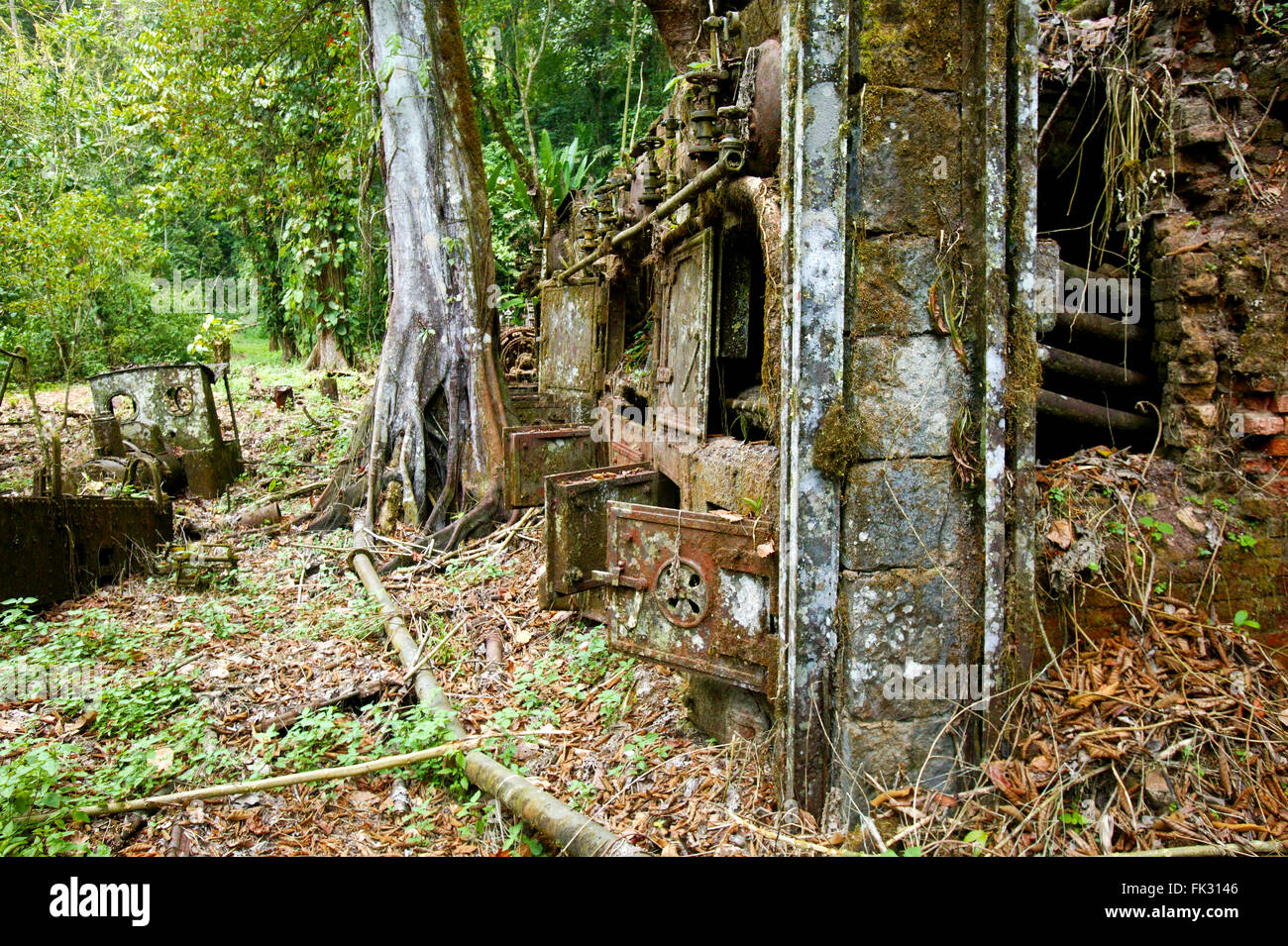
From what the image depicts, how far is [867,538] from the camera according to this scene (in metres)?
3.02

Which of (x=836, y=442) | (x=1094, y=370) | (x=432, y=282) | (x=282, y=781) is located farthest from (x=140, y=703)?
(x=1094, y=370)

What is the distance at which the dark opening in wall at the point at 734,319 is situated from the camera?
4625 millimetres

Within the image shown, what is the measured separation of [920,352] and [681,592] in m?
1.38

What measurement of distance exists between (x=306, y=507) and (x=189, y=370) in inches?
81.1

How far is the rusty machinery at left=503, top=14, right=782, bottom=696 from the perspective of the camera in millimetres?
3369

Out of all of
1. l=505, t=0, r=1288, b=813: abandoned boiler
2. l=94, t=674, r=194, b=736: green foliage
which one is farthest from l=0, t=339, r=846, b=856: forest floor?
l=505, t=0, r=1288, b=813: abandoned boiler

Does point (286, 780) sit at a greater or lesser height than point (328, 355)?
lesser

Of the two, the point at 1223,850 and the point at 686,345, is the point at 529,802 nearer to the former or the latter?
the point at 1223,850

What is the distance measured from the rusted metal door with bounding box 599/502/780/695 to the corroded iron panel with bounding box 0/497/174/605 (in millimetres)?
4337

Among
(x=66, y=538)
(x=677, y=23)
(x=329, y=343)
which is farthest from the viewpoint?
(x=329, y=343)

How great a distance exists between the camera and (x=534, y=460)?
6.10 m

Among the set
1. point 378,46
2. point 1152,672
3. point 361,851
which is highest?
point 378,46

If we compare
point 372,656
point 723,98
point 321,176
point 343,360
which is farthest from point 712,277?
point 343,360
